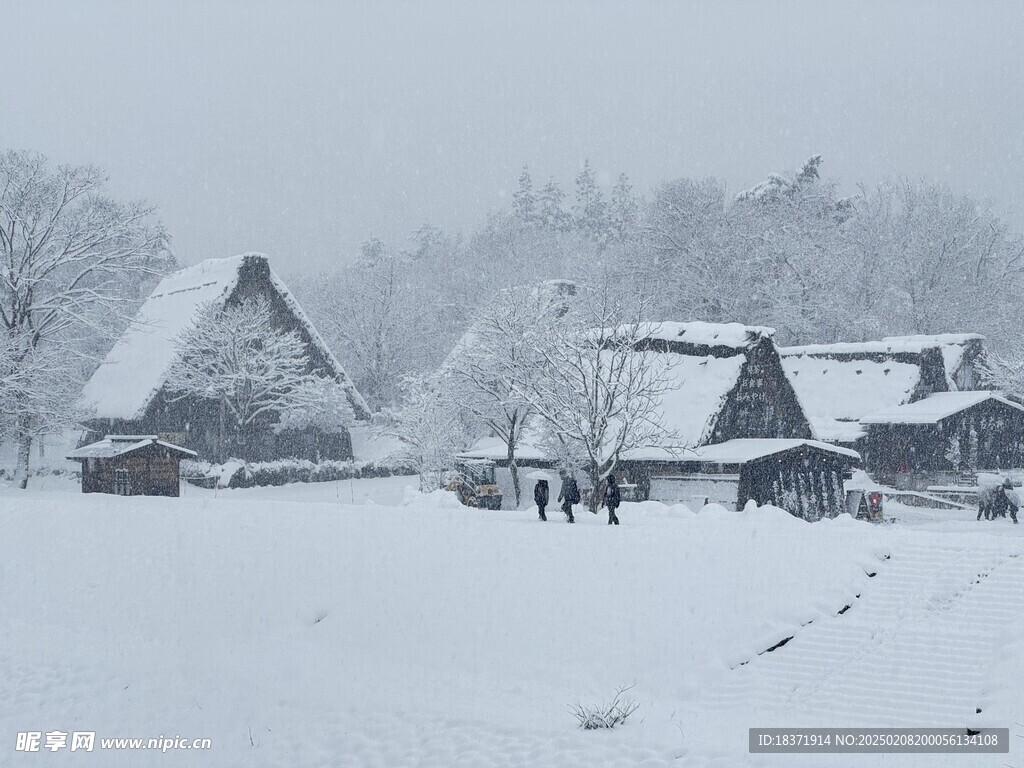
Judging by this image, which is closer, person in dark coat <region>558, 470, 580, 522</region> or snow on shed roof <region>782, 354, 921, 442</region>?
person in dark coat <region>558, 470, 580, 522</region>

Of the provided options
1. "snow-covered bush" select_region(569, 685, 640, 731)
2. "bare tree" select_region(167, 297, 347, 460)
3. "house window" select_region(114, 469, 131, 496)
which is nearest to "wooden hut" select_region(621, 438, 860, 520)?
"house window" select_region(114, 469, 131, 496)

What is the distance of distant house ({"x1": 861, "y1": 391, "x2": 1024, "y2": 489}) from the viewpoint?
4341 cm

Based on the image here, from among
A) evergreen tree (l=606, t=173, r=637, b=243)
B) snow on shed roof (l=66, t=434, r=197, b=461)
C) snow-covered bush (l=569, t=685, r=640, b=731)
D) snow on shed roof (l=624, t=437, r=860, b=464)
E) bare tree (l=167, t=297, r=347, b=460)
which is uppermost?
evergreen tree (l=606, t=173, r=637, b=243)

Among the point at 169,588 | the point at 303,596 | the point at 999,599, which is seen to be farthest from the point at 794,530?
the point at 169,588

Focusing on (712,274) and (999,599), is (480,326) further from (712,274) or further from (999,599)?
(999,599)

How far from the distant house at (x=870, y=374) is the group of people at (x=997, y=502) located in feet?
45.3

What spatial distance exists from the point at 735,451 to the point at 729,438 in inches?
107

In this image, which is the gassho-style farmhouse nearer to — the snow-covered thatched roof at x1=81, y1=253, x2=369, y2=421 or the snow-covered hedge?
the snow-covered thatched roof at x1=81, y1=253, x2=369, y2=421

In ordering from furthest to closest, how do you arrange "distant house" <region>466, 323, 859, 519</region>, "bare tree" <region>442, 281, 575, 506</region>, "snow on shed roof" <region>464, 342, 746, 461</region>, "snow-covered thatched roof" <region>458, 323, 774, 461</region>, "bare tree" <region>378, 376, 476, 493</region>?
"bare tree" <region>378, 376, 476, 493</region> < "bare tree" <region>442, 281, 575, 506</region> < "snow-covered thatched roof" <region>458, 323, 774, 461</region> < "snow on shed roof" <region>464, 342, 746, 461</region> < "distant house" <region>466, 323, 859, 519</region>

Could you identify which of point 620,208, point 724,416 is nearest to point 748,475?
point 724,416

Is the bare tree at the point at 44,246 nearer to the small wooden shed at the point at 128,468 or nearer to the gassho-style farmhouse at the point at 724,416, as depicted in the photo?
the gassho-style farmhouse at the point at 724,416

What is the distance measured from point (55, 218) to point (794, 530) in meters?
28.6

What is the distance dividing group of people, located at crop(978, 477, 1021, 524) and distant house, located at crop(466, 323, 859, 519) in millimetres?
4563

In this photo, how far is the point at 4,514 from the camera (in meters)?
22.0
